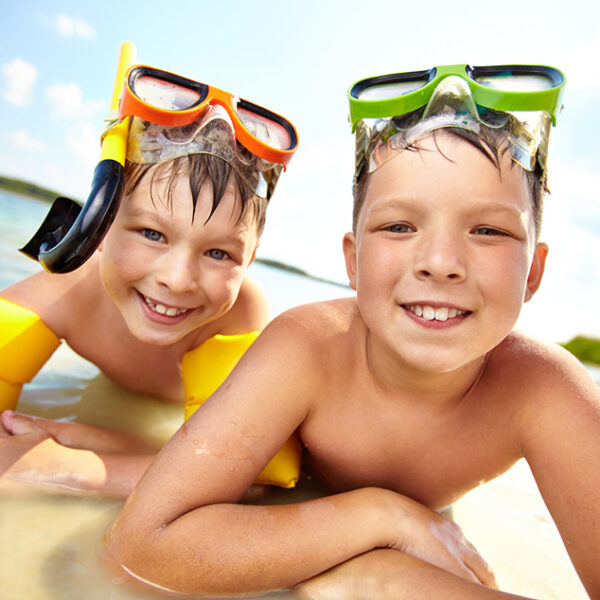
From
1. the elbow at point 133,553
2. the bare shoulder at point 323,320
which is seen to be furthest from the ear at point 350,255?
the elbow at point 133,553

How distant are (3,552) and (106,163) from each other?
1.29 meters

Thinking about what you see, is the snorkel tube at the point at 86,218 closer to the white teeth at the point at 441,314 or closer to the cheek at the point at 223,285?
the cheek at the point at 223,285

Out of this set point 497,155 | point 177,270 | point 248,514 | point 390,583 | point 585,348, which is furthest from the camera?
point 585,348

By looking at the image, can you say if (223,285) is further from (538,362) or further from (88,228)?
(538,362)

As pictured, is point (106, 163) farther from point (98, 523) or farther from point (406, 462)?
point (406, 462)

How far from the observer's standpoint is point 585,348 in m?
10.3

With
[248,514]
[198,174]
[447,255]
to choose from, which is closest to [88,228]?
[198,174]

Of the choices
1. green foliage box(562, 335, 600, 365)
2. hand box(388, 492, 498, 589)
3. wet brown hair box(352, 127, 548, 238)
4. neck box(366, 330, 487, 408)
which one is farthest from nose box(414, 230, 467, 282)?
green foliage box(562, 335, 600, 365)

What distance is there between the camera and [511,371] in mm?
1837

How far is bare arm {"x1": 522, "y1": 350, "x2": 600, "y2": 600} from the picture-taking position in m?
1.55

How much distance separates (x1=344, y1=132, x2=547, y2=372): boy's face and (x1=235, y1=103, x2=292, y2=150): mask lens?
816 mm

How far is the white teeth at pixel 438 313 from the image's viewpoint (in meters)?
1.57

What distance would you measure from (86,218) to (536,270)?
1.48 m

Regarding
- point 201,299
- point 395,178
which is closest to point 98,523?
point 201,299
